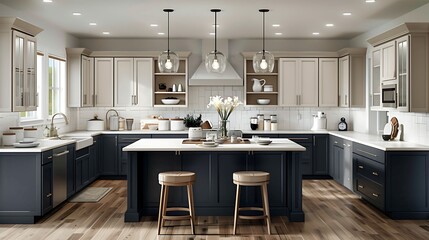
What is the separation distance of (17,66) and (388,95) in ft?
16.1

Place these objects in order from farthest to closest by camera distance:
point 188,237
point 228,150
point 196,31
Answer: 1. point 196,31
2. point 228,150
3. point 188,237

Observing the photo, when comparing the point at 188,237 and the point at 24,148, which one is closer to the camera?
the point at 188,237

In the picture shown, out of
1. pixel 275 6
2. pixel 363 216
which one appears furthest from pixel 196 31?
pixel 363 216

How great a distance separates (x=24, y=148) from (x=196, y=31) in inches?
153

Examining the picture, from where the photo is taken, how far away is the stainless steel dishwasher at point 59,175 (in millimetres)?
5977

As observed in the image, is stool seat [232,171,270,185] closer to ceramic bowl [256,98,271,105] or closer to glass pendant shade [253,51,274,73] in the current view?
glass pendant shade [253,51,274,73]

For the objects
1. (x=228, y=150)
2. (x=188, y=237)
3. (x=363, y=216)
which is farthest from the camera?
(x=363, y=216)

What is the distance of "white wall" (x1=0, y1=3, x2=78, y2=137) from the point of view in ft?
20.0

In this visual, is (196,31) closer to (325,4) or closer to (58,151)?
(325,4)

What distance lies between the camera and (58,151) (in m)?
6.11

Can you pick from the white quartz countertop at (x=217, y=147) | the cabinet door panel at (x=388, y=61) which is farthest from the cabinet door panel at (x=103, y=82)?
the cabinet door panel at (x=388, y=61)

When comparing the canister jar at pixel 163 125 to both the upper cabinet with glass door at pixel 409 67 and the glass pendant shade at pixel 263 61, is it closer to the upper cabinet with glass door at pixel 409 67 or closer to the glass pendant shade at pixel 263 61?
the glass pendant shade at pixel 263 61

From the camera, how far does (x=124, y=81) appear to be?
356 inches

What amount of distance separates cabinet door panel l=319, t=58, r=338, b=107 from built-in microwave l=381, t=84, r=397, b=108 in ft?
7.86
